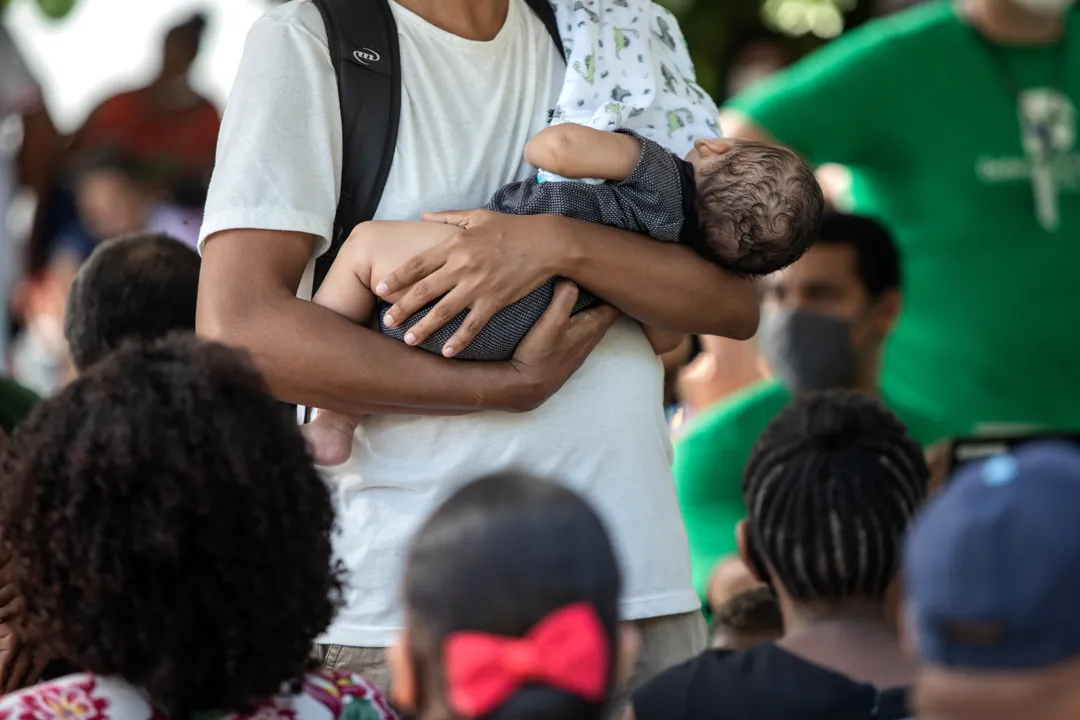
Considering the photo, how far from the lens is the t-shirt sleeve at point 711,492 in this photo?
4172 mm

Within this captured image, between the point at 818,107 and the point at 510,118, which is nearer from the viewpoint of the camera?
the point at 510,118

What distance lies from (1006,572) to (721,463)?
8.91 feet

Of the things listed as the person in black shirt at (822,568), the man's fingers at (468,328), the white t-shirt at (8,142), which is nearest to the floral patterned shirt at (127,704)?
the person in black shirt at (822,568)

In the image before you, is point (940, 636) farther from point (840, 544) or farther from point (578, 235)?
point (578, 235)

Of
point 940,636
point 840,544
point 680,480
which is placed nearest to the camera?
point 940,636

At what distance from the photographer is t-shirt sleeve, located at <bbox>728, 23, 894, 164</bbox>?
441 centimetres

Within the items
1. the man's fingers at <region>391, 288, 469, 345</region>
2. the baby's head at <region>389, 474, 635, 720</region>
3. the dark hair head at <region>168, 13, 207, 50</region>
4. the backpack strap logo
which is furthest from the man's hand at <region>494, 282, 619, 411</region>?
the dark hair head at <region>168, 13, 207, 50</region>

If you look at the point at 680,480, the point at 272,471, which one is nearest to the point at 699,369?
the point at 680,480

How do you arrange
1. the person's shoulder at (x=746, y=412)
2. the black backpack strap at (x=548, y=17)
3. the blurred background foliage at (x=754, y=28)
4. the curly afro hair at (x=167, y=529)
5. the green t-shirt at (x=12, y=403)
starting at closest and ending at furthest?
the curly afro hair at (x=167, y=529) < the black backpack strap at (x=548, y=17) < the green t-shirt at (x=12, y=403) < the person's shoulder at (x=746, y=412) < the blurred background foliage at (x=754, y=28)

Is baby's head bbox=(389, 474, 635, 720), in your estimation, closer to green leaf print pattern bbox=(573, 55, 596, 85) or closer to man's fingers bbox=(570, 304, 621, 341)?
man's fingers bbox=(570, 304, 621, 341)

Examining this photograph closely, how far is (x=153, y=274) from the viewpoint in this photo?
3098mm

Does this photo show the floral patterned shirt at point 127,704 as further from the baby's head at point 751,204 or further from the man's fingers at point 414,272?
the baby's head at point 751,204

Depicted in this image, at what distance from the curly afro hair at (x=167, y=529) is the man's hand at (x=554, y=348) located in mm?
603

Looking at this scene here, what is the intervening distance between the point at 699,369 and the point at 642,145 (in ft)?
8.33
